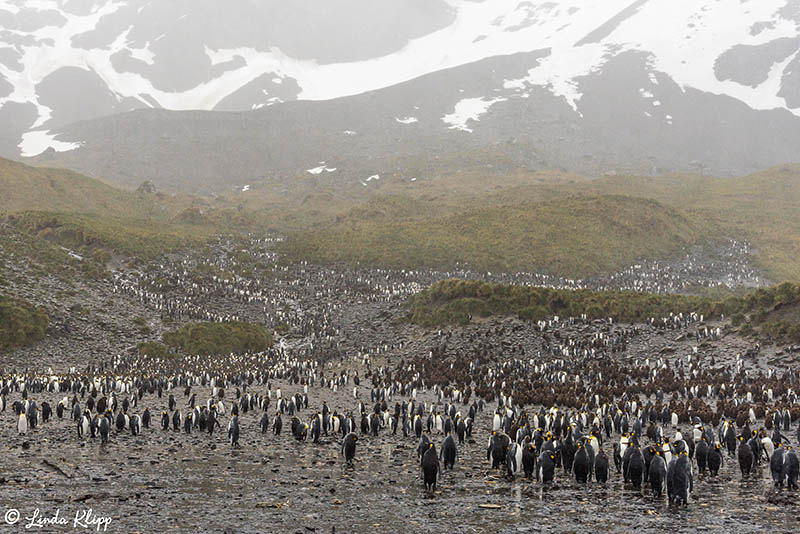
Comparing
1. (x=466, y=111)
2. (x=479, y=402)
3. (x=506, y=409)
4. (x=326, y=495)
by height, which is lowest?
(x=326, y=495)

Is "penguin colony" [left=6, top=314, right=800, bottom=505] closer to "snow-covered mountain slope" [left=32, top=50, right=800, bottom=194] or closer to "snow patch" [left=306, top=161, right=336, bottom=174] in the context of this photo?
"snow-covered mountain slope" [left=32, top=50, right=800, bottom=194]

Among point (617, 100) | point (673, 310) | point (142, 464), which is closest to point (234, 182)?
point (617, 100)

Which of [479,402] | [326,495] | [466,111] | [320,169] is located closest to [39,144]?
[320,169]

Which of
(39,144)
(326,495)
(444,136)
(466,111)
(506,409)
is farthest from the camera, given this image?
(466,111)

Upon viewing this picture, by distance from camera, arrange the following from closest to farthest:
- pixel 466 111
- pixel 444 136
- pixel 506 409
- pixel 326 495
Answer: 1. pixel 326 495
2. pixel 506 409
3. pixel 444 136
4. pixel 466 111

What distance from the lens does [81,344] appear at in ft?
128

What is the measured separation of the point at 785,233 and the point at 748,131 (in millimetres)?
90103
